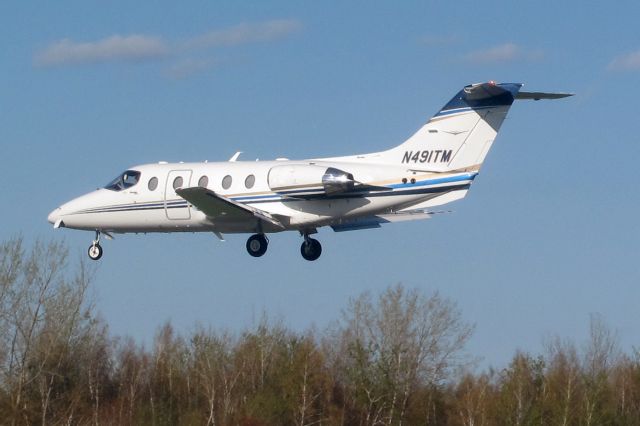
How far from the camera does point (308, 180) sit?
42.3 m

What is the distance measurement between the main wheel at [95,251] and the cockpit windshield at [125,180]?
6.34ft

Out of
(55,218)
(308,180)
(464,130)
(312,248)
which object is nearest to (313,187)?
(308,180)

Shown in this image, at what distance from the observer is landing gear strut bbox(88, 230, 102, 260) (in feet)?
155

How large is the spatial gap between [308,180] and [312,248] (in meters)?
3.62

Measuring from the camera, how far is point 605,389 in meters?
64.8

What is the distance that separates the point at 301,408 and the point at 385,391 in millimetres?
4488

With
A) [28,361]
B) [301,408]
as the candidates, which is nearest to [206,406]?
[301,408]

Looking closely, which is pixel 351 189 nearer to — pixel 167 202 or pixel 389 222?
pixel 389 222

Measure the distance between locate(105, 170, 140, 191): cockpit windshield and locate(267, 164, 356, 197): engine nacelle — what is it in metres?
4.95

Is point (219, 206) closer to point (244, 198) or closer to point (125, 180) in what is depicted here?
point (244, 198)

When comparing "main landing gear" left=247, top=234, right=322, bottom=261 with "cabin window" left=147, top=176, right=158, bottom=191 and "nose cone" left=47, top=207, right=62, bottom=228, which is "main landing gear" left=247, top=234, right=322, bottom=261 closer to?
"cabin window" left=147, top=176, right=158, bottom=191

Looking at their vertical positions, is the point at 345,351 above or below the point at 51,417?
above

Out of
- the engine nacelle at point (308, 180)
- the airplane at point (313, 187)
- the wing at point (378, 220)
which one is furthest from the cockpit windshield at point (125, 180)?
the wing at point (378, 220)

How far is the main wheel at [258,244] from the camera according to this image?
148 feet
